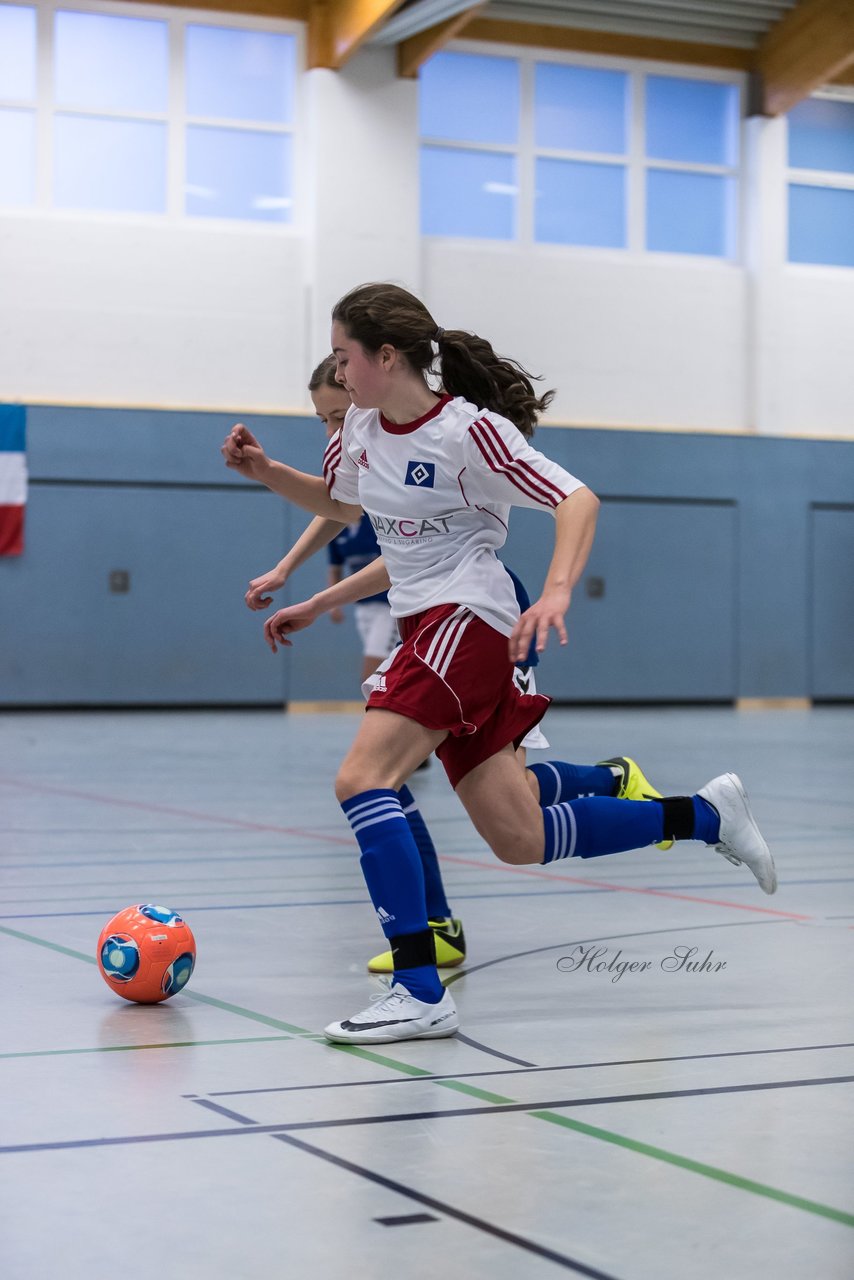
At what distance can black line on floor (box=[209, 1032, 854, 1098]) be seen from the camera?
286 cm

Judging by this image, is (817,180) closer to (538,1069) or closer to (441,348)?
(441,348)

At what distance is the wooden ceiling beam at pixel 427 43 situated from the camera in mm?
16406

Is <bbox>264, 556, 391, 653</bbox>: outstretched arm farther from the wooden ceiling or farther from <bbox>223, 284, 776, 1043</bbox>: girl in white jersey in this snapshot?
the wooden ceiling

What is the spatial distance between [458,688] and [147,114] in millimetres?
14431

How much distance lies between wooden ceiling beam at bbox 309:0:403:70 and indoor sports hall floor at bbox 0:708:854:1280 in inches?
459

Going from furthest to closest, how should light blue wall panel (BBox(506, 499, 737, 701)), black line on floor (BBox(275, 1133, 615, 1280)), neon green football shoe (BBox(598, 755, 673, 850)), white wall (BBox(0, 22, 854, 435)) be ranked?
light blue wall panel (BBox(506, 499, 737, 701)), white wall (BBox(0, 22, 854, 435)), neon green football shoe (BBox(598, 755, 673, 850)), black line on floor (BBox(275, 1133, 615, 1280))

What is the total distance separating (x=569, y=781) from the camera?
4184 mm

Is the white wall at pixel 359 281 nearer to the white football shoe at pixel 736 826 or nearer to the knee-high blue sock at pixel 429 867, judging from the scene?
the knee-high blue sock at pixel 429 867

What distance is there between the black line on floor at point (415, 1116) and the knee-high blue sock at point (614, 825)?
34.5 inches

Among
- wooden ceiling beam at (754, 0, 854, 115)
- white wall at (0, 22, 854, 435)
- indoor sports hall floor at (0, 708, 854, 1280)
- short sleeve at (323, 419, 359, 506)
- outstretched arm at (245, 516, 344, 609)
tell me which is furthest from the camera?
wooden ceiling beam at (754, 0, 854, 115)

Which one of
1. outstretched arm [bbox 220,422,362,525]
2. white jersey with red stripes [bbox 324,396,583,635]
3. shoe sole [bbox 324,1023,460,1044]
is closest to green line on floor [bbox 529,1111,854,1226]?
shoe sole [bbox 324,1023,460,1044]

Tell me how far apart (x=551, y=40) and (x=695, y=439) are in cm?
447

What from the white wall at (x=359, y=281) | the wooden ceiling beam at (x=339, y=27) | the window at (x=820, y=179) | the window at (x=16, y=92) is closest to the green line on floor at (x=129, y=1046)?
the wooden ceiling beam at (x=339, y=27)

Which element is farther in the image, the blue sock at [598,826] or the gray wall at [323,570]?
the gray wall at [323,570]
